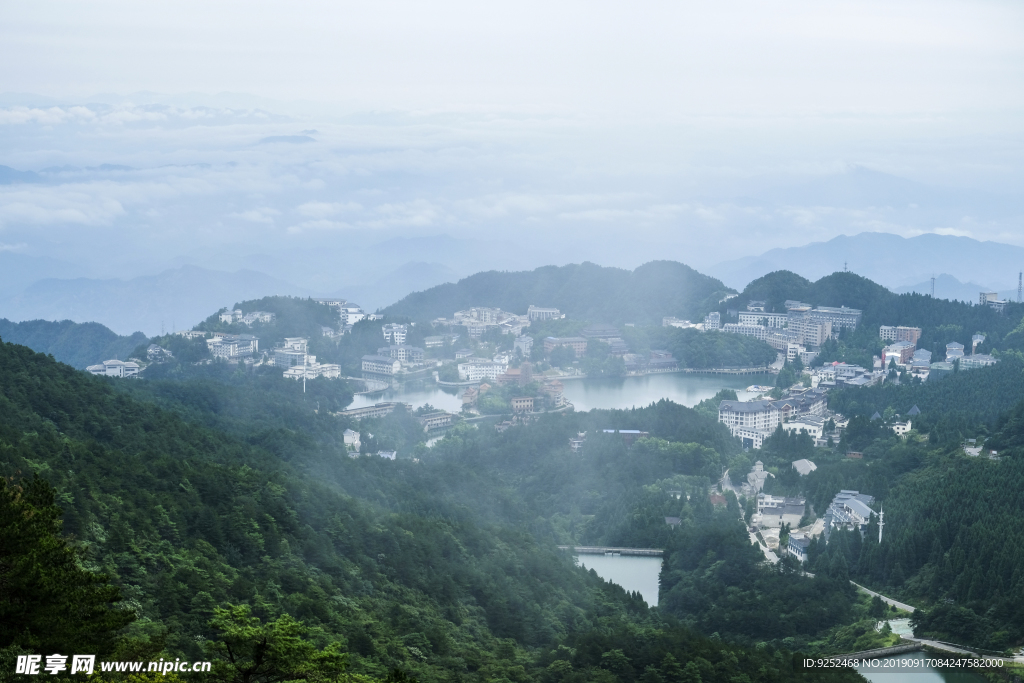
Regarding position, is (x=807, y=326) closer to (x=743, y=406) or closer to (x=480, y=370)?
(x=480, y=370)

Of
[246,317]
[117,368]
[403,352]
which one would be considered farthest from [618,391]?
[117,368]

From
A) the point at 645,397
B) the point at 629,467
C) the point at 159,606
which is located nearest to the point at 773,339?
the point at 645,397

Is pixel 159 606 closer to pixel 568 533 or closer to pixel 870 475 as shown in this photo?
pixel 568 533

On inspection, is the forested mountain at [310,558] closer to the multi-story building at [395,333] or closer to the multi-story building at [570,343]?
the multi-story building at [395,333]

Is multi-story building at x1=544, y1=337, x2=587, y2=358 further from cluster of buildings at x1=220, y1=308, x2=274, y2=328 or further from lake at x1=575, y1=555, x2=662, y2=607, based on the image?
lake at x1=575, y1=555, x2=662, y2=607

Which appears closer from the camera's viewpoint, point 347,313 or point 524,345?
point 524,345

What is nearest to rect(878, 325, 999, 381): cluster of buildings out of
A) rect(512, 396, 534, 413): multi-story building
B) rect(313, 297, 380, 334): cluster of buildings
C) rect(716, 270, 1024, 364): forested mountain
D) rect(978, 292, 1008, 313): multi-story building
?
rect(716, 270, 1024, 364): forested mountain
